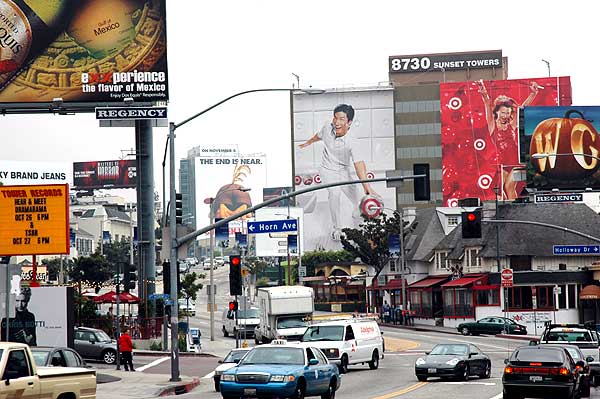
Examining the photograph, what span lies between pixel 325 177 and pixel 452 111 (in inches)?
870

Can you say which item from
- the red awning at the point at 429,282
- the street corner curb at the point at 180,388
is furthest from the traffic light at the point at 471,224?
the red awning at the point at 429,282

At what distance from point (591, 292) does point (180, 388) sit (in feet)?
173

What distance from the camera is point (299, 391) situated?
26.2 metres

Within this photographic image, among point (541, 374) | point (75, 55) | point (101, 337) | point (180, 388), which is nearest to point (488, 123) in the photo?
point (75, 55)

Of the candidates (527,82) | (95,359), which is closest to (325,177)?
(527,82)

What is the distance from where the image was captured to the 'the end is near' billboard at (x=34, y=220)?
41.7 m

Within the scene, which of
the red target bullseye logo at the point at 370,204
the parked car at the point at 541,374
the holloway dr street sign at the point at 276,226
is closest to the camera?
the parked car at the point at 541,374

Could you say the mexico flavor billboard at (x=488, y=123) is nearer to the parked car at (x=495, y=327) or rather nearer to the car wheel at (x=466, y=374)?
the parked car at (x=495, y=327)

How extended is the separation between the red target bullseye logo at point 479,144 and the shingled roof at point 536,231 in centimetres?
7615

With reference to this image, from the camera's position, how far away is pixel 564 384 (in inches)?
1106

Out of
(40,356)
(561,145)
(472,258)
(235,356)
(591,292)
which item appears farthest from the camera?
(561,145)

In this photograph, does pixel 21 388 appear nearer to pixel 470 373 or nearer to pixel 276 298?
pixel 470 373

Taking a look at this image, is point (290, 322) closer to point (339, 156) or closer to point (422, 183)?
point (422, 183)

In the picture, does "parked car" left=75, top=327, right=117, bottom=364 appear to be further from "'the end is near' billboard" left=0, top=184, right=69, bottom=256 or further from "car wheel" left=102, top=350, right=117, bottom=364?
"'the end is near' billboard" left=0, top=184, right=69, bottom=256
